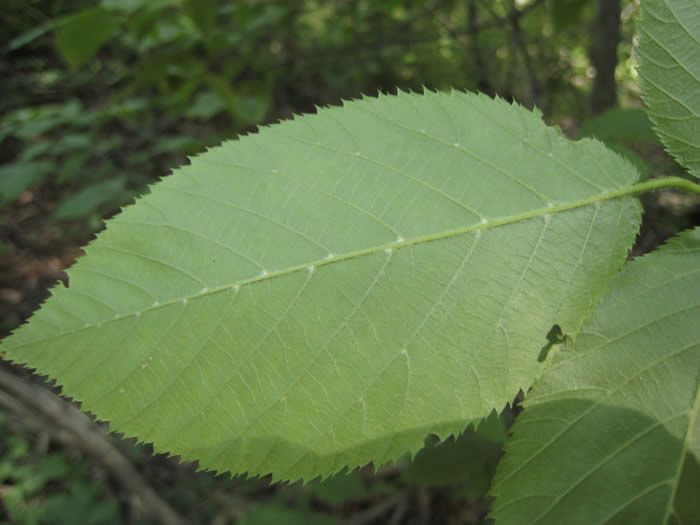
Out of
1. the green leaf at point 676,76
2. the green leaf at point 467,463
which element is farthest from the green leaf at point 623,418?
the green leaf at point 467,463

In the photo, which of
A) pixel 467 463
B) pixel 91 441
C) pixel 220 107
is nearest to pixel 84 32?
pixel 220 107

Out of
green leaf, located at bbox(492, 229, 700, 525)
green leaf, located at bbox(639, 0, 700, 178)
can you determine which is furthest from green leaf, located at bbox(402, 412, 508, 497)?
green leaf, located at bbox(639, 0, 700, 178)

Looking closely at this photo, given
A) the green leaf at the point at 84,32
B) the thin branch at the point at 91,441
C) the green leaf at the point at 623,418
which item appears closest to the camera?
the green leaf at the point at 623,418

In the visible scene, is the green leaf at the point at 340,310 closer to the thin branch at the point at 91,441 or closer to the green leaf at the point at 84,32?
the green leaf at the point at 84,32

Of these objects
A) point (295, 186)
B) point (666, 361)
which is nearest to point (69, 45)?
point (295, 186)

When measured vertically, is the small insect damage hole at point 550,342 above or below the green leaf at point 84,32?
below

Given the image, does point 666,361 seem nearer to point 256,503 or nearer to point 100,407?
point 100,407
